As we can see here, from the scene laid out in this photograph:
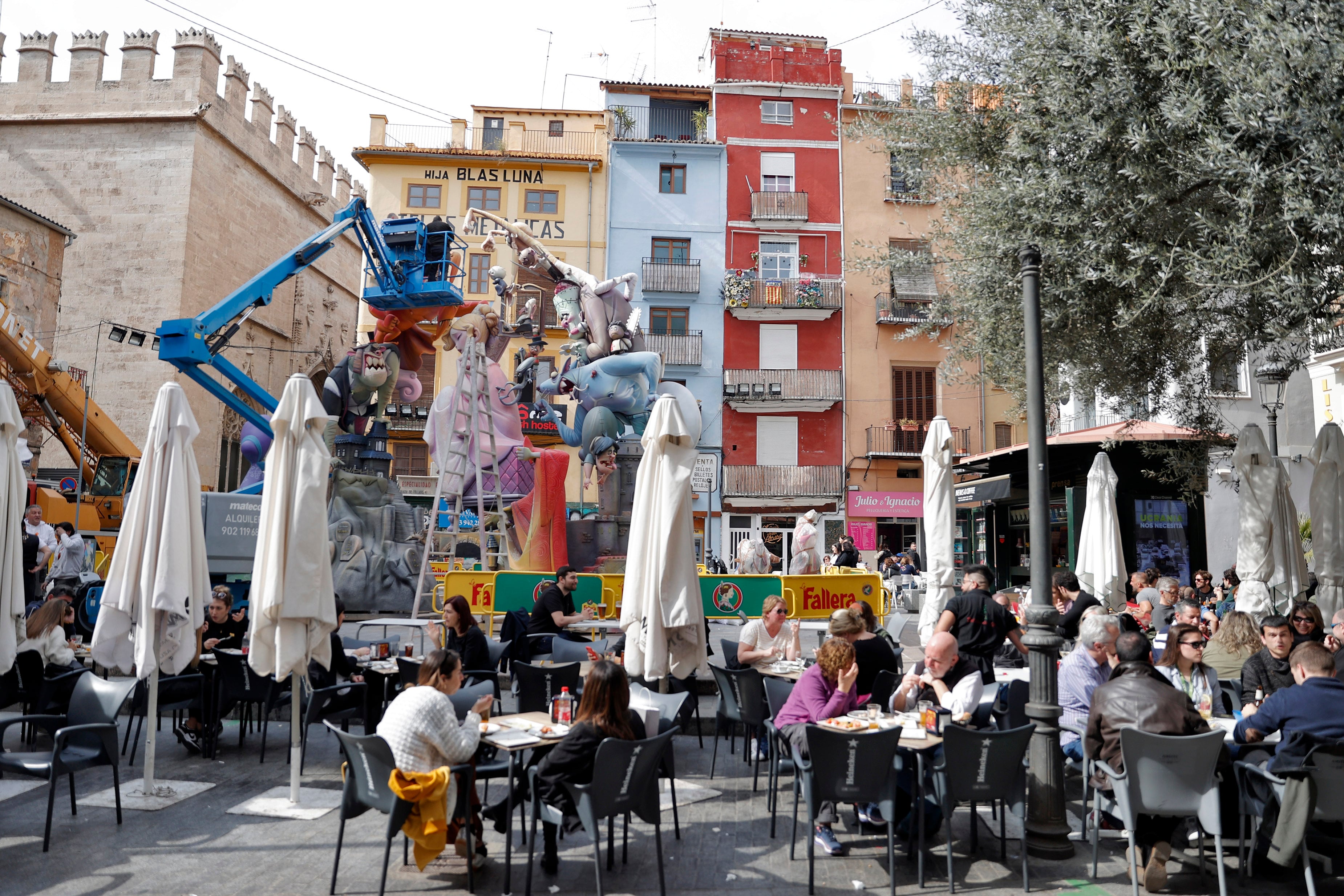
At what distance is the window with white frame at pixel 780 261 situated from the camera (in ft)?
105

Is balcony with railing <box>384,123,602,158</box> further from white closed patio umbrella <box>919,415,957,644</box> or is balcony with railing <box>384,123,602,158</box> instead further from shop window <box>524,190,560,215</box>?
white closed patio umbrella <box>919,415,957,644</box>

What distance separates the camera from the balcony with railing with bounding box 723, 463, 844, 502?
100 ft

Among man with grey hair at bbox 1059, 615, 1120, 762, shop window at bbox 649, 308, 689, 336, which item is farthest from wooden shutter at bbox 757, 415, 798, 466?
man with grey hair at bbox 1059, 615, 1120, 762

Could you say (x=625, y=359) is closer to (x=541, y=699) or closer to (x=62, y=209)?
(x=541, y=699)

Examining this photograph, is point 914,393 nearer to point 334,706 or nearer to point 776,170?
point 776,170

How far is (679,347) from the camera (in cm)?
3117

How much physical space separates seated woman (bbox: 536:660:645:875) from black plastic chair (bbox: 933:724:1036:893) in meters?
1.75

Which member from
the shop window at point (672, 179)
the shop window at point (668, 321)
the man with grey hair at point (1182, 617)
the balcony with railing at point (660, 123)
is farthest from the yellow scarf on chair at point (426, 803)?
the balcony with railing at point (660, 123)

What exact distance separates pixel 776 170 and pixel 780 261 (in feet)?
10.8

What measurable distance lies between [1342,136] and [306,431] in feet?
24.2

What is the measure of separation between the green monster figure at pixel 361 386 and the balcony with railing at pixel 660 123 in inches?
582

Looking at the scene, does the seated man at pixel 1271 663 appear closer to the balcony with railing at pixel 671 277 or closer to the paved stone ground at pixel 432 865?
the paved stone ground at pixel 432 865

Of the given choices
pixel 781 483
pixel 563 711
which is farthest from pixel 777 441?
pixel 563 711

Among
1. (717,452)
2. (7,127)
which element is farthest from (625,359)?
(7,127)
